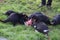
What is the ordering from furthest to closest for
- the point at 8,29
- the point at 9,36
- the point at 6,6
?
1. the point at 6,6
2. the point at 8,29
3. the point at 9,36

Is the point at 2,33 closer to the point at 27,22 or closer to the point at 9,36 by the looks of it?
the point at 9,36

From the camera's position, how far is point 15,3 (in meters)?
9.27

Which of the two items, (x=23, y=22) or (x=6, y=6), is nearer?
(x=23, y=22)

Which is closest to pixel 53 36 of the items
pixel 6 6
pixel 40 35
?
pixel 40 35

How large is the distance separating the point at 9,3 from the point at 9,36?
143 inches

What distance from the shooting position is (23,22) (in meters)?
6.75

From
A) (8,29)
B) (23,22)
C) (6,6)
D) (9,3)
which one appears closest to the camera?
(8,29)

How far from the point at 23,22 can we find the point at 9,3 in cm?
269

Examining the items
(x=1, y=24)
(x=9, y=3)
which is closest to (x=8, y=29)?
(x=1, y=24)

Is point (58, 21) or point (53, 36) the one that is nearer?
point (53, 36)

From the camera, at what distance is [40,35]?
5820 millimetres

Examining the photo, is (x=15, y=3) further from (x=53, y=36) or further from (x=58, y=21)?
(x=53, y=36)

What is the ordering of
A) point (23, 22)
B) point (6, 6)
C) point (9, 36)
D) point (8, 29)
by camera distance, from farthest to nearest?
point (6, 6), point (23, 22), point (8, 29), point (9, 36)

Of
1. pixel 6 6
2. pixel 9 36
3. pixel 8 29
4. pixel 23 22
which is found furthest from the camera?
pixel 6 6
